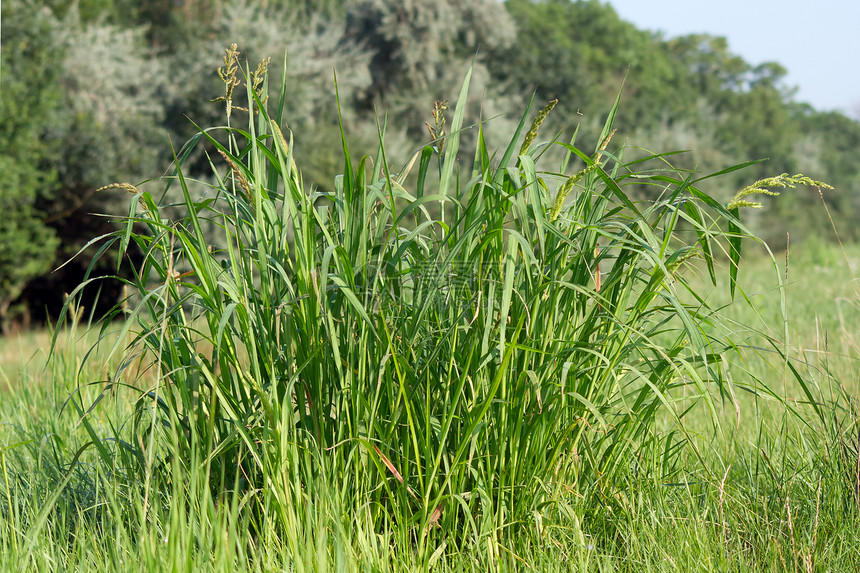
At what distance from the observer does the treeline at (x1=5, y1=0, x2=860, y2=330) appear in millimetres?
10914

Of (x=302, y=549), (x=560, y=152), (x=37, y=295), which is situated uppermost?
(x=560, y=152)

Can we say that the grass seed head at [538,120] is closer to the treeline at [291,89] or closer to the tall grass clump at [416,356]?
the tall grass clump at [416,356]

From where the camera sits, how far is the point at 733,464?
2.05 m

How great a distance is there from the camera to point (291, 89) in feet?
40.0

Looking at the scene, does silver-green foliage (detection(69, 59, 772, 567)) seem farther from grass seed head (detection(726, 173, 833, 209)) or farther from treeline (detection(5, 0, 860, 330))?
treeline (detection(5, 0, 860, 330))

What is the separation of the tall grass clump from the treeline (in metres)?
4.43

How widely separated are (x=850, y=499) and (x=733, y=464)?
1.15 feet

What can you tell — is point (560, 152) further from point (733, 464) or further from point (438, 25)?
point (733, 464)

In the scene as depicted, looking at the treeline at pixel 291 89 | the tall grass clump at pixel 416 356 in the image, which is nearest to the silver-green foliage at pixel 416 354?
the tall grass clump at pixel 416 356

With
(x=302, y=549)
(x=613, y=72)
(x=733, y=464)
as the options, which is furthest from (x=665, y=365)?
(x=613, y=72)

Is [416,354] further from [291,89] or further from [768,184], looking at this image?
[291,89]

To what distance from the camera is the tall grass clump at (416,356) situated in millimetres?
1454

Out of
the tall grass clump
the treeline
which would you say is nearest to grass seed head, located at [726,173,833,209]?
the tall grass clump

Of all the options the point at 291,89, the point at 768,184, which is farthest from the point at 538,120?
the point at 291,89
